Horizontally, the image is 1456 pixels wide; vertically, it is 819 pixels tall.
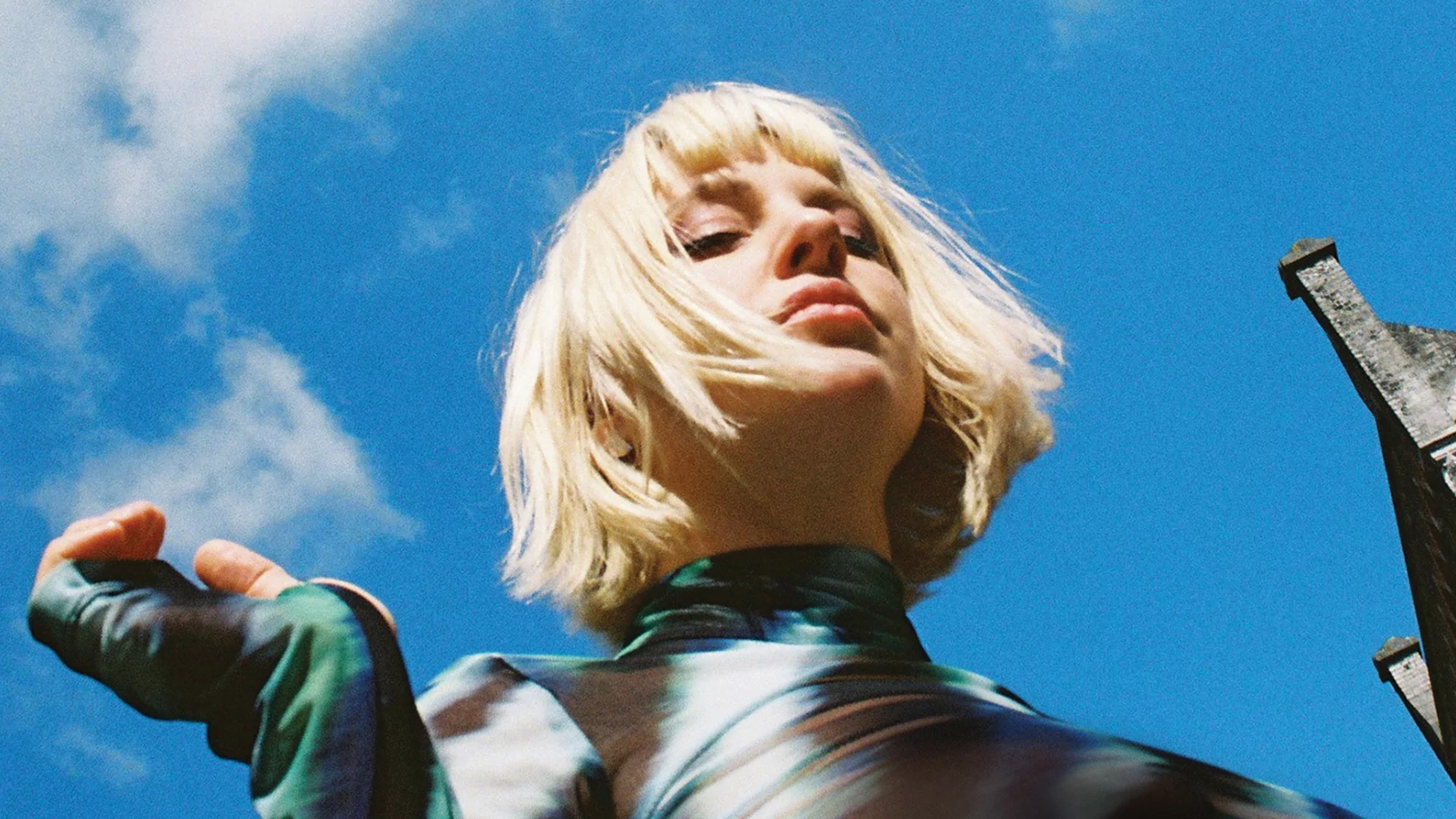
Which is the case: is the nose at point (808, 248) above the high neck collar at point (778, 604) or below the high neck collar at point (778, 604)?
above

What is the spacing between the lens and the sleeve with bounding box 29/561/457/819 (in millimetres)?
1310

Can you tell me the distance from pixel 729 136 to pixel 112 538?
1.25m

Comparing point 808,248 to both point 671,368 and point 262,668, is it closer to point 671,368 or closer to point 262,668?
point 671,368

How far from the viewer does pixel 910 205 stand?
8.52ft

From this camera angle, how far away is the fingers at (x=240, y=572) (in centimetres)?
156

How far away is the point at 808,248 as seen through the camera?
1975mm

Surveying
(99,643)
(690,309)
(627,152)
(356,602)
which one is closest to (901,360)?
(690,309)

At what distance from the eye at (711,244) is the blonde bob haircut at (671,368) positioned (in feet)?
0.12

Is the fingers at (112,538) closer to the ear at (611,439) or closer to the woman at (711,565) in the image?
the woman at (711,565)

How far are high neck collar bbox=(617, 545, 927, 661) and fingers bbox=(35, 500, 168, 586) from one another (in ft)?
2.23

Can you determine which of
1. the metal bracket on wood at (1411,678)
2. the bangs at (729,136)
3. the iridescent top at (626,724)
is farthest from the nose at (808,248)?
the metal bracket on wood at (1411,678)

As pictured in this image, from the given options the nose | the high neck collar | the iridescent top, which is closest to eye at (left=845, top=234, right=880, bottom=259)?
the nose

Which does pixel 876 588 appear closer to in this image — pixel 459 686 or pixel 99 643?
pixel 459 686

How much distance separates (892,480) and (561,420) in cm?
63
